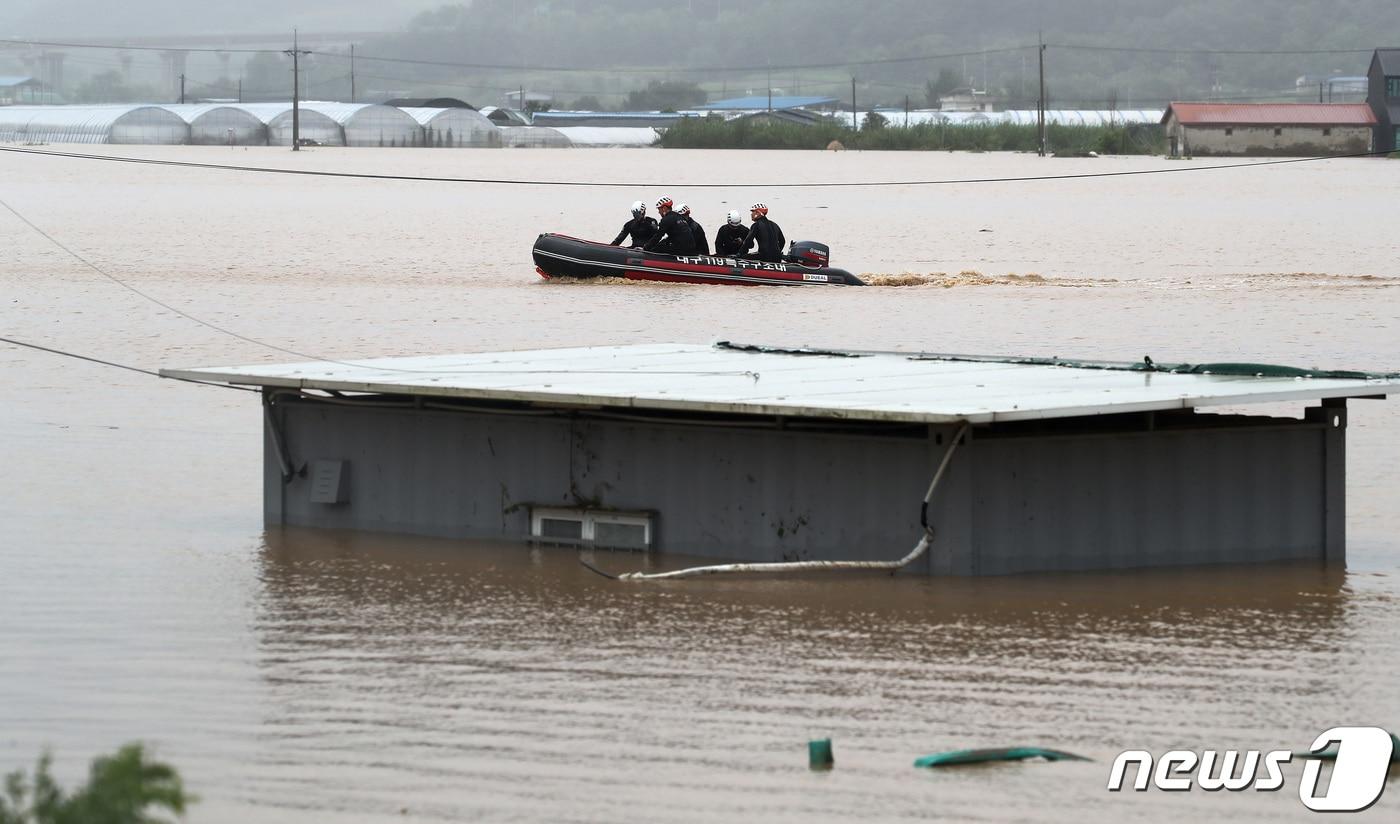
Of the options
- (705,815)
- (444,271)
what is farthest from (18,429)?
(444,271)

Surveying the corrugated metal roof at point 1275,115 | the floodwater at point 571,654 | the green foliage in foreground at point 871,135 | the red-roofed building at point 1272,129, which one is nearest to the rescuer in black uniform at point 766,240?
the floodwater at point 571,654

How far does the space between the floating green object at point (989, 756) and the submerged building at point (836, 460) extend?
2809 millimetres


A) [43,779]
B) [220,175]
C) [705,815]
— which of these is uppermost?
[220,175]

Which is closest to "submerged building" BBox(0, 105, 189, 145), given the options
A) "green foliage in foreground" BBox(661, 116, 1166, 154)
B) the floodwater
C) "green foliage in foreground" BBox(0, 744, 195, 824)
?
"green foliage in foreground" BBox(661, 116, 1166, 154)

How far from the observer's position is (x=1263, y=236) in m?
46.7

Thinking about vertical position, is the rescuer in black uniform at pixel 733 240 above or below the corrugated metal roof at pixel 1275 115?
below

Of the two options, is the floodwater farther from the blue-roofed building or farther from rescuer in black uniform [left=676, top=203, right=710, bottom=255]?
the blue-roofed building

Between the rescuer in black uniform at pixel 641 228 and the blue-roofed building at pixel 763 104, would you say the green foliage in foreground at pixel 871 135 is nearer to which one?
the blue-roofed building at pixel 763 104

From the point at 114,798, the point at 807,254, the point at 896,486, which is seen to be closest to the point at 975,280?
the point at 807,254

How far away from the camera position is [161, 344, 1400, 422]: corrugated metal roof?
10789mm

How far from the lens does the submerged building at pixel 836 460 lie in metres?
11.2

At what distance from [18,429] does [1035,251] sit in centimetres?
2866

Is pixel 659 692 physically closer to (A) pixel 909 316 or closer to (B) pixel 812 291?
(A) pixel 909 316

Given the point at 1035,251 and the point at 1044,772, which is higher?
the point at 1035,251
